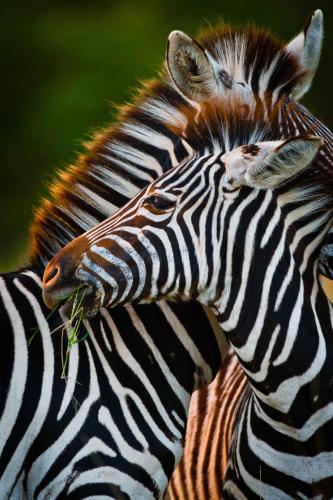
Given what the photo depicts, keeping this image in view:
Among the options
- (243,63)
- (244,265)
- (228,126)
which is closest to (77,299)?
(244,265)

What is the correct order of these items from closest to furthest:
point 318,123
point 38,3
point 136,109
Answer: point 136,109 → point 318,123 → point 38,3

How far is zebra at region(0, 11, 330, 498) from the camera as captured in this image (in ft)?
14.4

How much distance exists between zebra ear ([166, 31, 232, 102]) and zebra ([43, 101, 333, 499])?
0.92 meters

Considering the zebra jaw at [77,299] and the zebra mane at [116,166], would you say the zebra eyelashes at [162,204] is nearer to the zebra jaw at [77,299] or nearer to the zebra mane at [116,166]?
the zebra jaw at [77,299]

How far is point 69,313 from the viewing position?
4.43 metres

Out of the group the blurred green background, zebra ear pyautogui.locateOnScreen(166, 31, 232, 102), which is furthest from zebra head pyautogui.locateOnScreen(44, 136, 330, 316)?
the blurred green background

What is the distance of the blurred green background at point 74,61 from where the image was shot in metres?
17.9

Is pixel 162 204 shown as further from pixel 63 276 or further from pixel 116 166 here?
pixel 116 166

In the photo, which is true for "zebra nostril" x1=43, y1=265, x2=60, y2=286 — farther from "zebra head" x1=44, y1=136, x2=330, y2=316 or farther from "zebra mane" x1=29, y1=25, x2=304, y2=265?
"zebra mane" x1=29, y1=25, x2=304, y2=265

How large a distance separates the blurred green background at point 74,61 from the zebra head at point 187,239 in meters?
12.8

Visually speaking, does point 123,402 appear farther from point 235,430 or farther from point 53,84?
point 53,84

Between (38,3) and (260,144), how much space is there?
17.8 meters

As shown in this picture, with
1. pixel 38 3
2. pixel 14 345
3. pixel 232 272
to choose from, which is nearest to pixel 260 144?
pixel 232 272

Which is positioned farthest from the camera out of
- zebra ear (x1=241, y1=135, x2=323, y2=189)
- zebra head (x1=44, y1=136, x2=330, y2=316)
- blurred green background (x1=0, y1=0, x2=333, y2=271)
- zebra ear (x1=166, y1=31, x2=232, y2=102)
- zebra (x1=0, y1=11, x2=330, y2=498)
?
blurred green background (x1=0, y1=0, x2=333, y2=271)
